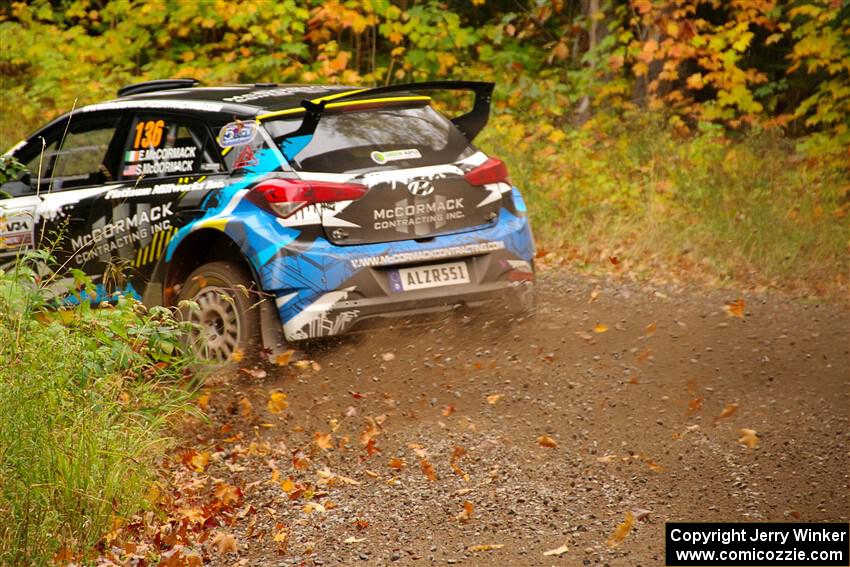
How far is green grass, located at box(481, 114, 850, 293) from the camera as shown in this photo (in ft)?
30.7

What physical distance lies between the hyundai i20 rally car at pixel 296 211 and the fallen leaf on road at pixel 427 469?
1160 millimetres

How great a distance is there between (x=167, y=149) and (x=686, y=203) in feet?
18.2

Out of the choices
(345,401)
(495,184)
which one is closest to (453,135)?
(495,184)

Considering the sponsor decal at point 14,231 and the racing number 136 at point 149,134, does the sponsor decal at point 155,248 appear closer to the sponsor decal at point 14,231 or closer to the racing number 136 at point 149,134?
the racing number 136 at point 149,134

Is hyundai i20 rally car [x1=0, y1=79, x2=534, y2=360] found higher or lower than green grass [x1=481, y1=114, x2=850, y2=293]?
higher

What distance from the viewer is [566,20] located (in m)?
17.2

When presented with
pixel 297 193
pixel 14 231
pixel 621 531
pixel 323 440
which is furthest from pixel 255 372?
pixel 621 531

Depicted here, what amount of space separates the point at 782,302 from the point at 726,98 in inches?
223

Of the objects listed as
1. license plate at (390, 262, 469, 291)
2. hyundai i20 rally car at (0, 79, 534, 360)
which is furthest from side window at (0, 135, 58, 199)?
license plate at (390, 262, 469, 291)

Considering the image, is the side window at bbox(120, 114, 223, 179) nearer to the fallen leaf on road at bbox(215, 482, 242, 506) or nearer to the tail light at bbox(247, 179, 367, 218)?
the tail light at bbox(247, 179, 367, 218)

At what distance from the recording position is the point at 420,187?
6.41 meters

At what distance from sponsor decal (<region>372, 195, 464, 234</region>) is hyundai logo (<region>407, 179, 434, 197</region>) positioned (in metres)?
0.05

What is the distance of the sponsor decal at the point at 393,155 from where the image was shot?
646cm

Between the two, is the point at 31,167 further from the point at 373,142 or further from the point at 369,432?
the point at 369,432
